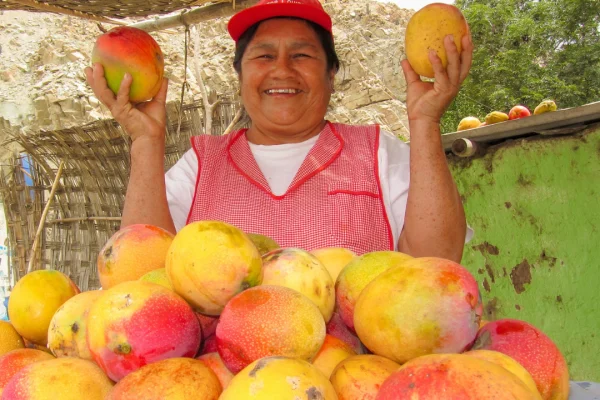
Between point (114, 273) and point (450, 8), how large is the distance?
1219 millimetres

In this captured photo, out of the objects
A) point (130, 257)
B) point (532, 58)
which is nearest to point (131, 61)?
point (130, 257)

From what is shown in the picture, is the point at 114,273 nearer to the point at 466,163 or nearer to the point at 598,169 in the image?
the point at 598,169

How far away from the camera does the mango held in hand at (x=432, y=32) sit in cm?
153

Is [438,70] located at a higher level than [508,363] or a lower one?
higher

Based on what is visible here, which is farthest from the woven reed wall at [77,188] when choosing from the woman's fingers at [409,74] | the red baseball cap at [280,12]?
the woman's fingers at [409,74]

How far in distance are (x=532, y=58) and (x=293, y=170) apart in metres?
13.0

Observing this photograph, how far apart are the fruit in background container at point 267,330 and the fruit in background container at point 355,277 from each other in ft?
0.43

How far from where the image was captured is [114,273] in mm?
1038

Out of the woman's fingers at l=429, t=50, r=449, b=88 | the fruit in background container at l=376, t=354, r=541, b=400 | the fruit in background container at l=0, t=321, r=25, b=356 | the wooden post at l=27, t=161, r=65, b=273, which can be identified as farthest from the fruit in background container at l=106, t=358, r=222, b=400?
the wooden post at l=27, t=161, r=65, b=273

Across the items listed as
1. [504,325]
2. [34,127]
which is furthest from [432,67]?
[34,127]

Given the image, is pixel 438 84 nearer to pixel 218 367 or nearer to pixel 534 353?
pixel 534 353

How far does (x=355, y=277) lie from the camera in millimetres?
929

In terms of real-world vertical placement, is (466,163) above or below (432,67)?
below

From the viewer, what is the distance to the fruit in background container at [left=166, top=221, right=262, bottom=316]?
2.79 feet
